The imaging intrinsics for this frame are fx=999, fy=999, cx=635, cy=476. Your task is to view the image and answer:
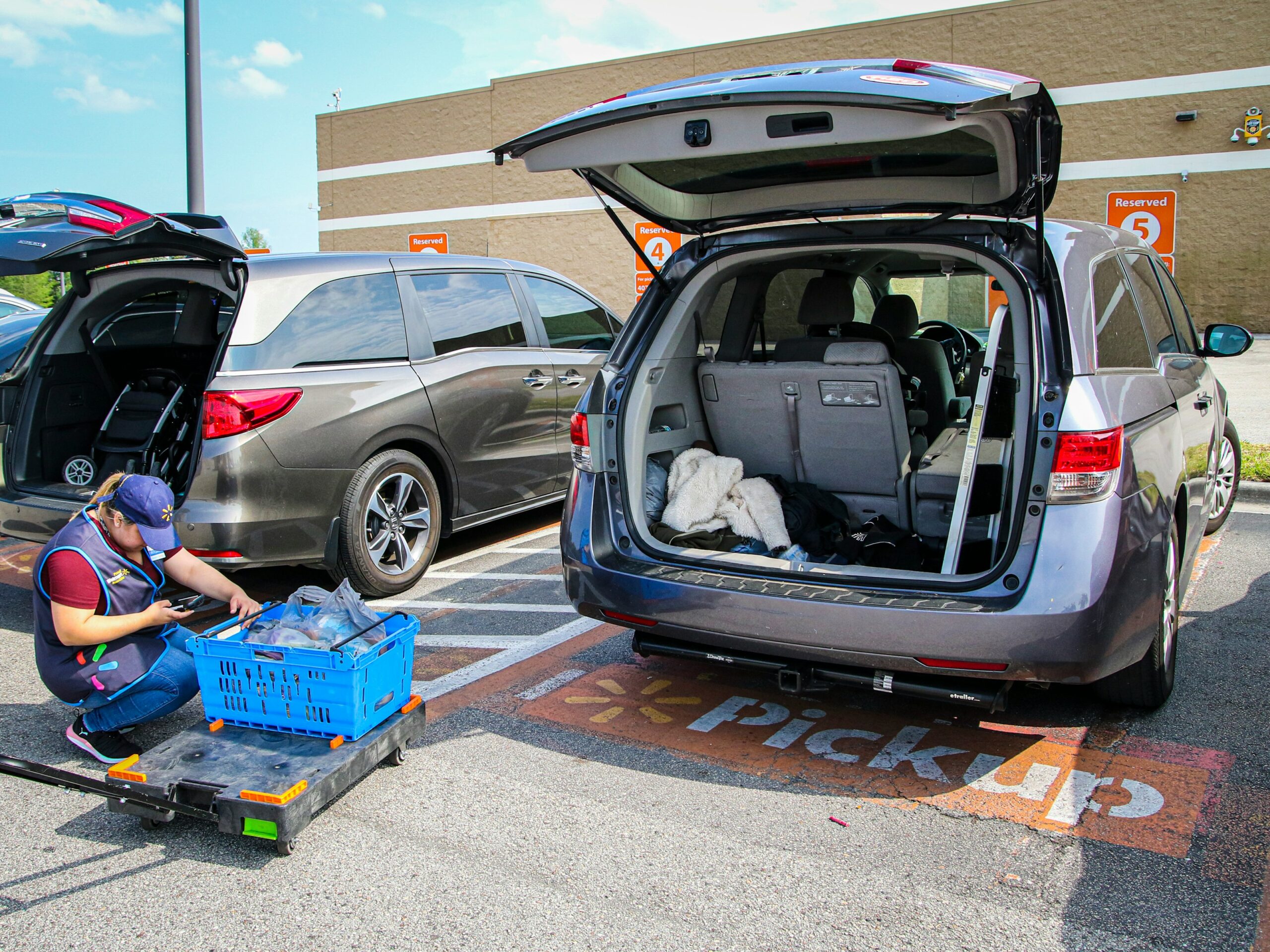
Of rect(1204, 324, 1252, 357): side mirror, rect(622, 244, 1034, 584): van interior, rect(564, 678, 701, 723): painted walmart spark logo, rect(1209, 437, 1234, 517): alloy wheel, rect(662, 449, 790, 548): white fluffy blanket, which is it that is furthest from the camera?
rect(1209, 437, 1234, 517): alloy wheel

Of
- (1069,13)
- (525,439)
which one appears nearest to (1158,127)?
(1069,13)

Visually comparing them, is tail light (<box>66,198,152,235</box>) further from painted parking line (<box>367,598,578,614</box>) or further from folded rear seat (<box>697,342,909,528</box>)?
folded rear seat (<box>697,342,909,528</box>)

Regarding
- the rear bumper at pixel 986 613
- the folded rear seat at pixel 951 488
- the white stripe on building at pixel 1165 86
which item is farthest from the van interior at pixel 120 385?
the white stripe on building at pixel 1165 86

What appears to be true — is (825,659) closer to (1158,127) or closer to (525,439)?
(525,439)

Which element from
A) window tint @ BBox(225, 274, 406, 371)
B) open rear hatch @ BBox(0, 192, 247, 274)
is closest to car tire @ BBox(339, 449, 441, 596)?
window tint @ BBox(225, 274, 406, 371)

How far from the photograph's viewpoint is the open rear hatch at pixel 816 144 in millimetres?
2975

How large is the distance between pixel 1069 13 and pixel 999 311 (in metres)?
23.1

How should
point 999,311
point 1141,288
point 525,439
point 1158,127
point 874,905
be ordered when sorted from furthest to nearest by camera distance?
point 1158,127
point 525,439
point 1141,288
point 999,311
point 874,905

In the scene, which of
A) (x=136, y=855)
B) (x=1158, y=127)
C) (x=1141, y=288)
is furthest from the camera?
(x=1158, y=127)

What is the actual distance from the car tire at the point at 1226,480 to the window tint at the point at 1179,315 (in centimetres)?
152

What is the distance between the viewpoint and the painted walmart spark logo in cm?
394

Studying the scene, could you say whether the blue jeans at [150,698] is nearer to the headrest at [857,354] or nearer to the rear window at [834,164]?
the rear window at [834,164]

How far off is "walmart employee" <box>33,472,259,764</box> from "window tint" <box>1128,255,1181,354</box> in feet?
12.1

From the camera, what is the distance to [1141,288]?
13.8 ft
